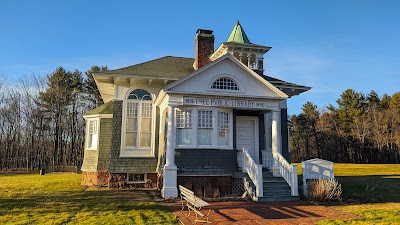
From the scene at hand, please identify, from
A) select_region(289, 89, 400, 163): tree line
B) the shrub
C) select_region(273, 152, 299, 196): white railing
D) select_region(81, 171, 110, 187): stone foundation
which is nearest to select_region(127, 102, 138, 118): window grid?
select_region(81, 171, 110, 187): stone foundation

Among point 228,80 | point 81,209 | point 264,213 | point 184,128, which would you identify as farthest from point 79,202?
point 228,80

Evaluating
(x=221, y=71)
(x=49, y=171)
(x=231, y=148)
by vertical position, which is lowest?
(x=49, y=171)

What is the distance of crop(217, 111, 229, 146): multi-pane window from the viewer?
14.6 m

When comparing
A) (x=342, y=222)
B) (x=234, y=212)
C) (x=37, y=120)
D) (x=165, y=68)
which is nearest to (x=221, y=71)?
(x=165, y=68)

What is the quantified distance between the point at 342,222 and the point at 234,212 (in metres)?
3.20

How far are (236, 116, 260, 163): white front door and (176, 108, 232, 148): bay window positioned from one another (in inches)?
58.2

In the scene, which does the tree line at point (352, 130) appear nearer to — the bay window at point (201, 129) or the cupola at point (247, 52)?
the cupola at point (247, 52)

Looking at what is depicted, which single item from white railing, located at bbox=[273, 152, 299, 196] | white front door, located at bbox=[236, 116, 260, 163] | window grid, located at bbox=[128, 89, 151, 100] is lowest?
white railing, located at bbox=[273, 152, 299, 196]

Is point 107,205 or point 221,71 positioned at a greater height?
point 221,71

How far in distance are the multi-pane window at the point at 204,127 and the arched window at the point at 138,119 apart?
372 cm

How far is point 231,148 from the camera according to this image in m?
14.6

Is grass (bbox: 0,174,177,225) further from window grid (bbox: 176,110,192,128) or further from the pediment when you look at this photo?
the pediment

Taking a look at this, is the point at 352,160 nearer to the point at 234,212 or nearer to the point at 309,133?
the point at 309,133

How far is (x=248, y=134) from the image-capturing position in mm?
16188
